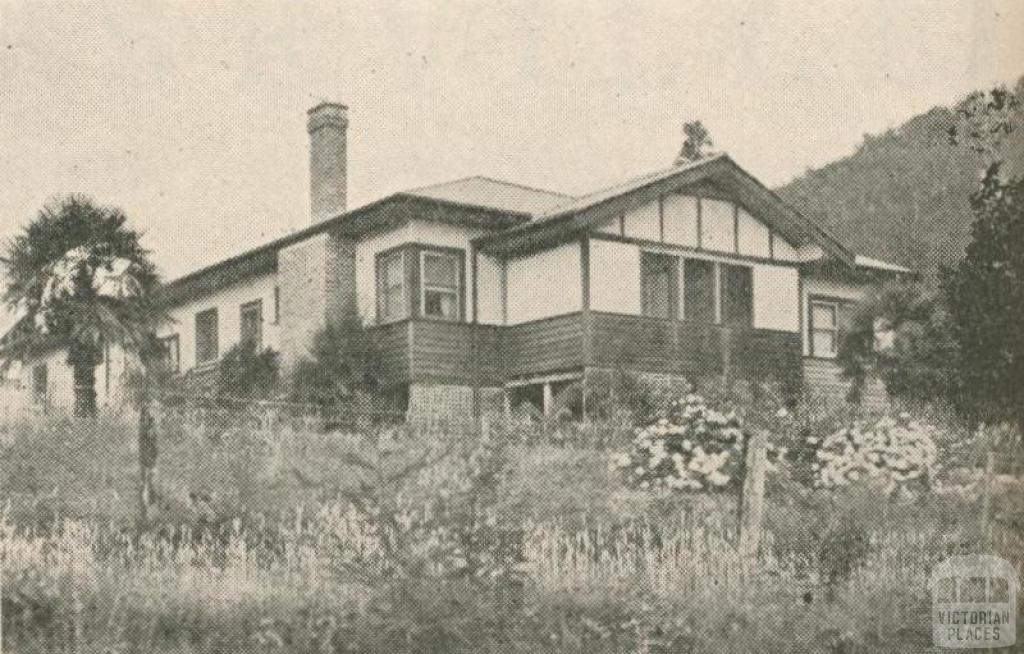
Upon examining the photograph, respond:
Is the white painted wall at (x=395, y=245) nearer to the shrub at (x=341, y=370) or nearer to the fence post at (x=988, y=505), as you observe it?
the shrub at (x=341, y=370)

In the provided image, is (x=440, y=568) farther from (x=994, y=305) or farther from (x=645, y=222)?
(x=645, y=222)

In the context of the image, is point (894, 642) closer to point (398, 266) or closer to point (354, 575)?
point (354, 575)

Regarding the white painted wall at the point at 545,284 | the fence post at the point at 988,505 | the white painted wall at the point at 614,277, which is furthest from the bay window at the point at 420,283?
the fence post at the point at 988,505

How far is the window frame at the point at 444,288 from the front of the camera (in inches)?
867

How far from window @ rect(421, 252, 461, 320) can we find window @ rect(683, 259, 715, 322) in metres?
3.76

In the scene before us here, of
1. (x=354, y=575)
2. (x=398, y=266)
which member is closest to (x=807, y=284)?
(x=398, y=266)

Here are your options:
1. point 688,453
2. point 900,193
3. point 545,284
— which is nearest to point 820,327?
point 545,284

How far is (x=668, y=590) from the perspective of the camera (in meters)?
9.34

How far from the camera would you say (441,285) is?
22375mm

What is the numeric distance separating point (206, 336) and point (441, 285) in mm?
8141

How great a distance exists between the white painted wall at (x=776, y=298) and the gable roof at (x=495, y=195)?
361 cm

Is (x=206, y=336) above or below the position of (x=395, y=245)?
below

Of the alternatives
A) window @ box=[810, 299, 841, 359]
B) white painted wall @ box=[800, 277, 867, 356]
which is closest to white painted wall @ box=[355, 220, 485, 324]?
white painted wall @ box=[800, 277, 867, 356]

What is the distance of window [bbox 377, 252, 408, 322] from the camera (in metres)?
22.3
